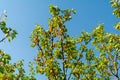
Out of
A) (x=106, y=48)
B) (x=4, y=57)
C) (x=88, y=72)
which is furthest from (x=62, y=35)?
(x=4, y=57)

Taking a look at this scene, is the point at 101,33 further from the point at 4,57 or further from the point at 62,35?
the point at 4,57

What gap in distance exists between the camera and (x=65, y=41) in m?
32.7

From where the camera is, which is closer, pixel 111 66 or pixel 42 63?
pixel 42 63

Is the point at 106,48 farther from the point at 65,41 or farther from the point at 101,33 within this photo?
the point at 65,41

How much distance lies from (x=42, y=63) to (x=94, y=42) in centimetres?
921

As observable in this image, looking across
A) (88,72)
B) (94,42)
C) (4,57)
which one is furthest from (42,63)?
(4,57)

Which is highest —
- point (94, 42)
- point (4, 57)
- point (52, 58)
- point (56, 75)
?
point (94, 42)

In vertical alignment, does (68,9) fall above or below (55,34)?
above

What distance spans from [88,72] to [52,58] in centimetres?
617

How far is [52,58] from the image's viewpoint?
3203 cm

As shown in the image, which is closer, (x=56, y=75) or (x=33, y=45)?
(x=56, y=75)

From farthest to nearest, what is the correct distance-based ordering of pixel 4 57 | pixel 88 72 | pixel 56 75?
1. pixel 88 72
2. pixel 56 75
3. pixel 4 57

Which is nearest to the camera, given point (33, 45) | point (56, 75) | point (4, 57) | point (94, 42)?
point (4, 57)

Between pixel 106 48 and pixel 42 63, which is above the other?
pixel 106 48
